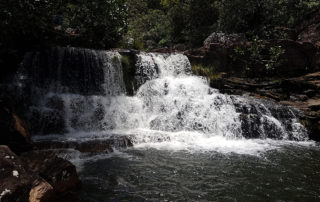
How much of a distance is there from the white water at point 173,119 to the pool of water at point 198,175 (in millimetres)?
878

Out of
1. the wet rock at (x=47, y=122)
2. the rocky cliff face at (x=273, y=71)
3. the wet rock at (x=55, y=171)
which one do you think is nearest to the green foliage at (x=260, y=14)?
the rocky cliff face at (x=273, y=71)

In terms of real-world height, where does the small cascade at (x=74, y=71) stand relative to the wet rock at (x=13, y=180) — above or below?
above

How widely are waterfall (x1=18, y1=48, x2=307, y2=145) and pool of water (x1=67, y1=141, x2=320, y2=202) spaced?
178 centimetres

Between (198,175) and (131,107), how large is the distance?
6.67 metres

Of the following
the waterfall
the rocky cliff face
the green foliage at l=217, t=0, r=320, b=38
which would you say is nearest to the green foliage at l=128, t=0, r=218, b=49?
the green foliage at l=217, t=0, r=320, b=38

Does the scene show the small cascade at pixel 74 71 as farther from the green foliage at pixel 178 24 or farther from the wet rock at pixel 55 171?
the green foliage at pixel 178 24

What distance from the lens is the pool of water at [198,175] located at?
4695mm

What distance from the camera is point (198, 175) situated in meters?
5.69

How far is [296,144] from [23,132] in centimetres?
914

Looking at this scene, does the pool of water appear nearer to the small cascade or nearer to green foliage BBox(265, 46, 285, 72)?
the small cascade

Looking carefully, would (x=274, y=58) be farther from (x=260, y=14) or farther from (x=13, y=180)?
(x=13, y=180)

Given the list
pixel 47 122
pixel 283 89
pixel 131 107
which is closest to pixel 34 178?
pixel 47 122

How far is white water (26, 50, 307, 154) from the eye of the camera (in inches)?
348

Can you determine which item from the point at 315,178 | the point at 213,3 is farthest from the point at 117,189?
the point at 213,3
